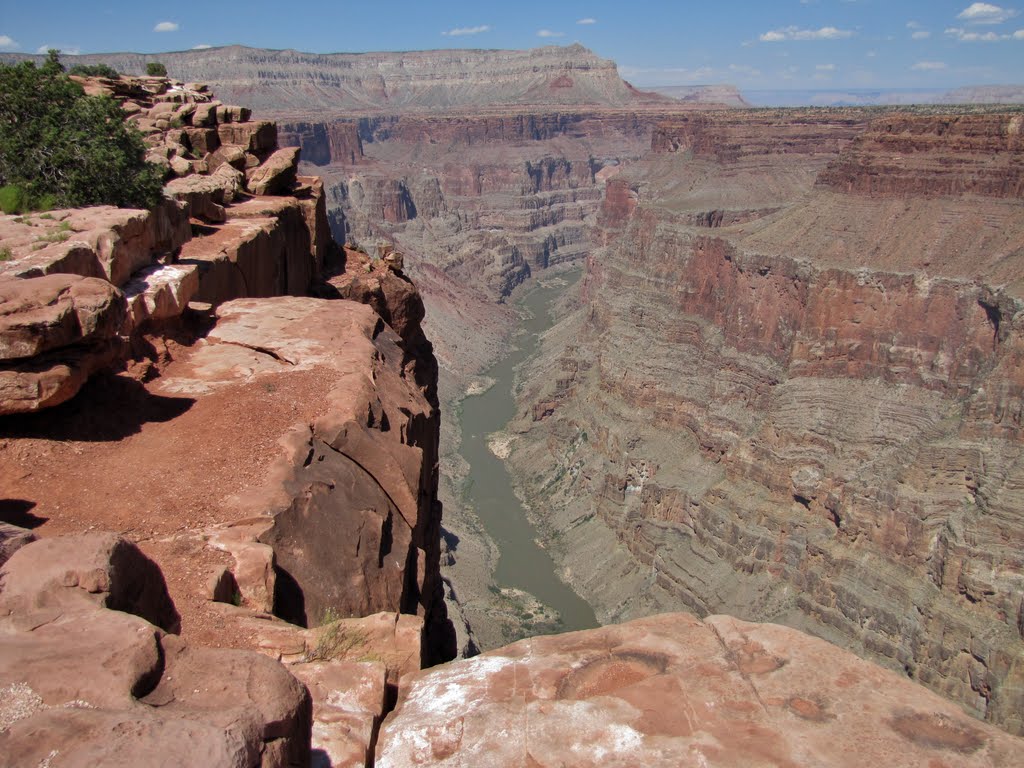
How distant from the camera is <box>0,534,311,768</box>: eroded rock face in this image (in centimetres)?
544

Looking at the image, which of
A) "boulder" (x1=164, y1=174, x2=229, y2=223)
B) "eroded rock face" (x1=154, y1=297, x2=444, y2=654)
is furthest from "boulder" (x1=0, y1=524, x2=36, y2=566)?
"boulder" (x1=164, y1=174, x2=229, y2=223)

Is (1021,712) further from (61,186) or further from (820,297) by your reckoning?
(61,186)

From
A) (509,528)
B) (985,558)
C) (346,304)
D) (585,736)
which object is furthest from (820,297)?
(585,736)

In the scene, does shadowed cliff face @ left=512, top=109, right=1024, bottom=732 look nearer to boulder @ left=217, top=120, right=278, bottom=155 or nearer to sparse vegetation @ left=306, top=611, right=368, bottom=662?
boulder @ left=217, top=120, right=278, bottom=155

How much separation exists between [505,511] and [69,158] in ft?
136

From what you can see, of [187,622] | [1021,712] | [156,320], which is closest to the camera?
[187,622]

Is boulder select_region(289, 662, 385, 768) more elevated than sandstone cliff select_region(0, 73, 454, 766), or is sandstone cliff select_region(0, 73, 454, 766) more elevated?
sandstone cliff select_region(0, 73, 454, 766)

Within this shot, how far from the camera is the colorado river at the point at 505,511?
45.6 metres

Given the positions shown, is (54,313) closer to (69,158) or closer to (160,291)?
(160,291)

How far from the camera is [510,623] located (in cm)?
4131

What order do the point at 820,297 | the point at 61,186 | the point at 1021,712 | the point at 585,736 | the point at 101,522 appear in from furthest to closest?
1. the point at 820,297
2. the point at 1021,712
3. the point at 61,186
4. the point at 101,522
5. the point at 585,736

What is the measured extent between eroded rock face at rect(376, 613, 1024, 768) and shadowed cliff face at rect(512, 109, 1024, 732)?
28652 millimetres

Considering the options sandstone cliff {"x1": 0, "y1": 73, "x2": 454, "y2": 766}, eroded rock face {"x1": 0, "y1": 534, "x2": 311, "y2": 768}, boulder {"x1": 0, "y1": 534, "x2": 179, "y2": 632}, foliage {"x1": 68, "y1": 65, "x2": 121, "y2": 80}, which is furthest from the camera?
foliage {"x1": 68, "y1": 65, "x2": 121, "y2": 80}

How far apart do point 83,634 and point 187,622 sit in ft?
7.04
